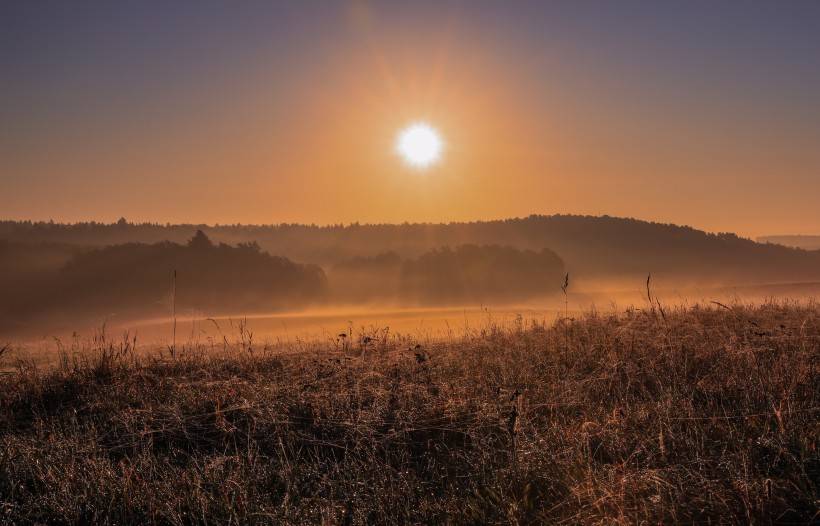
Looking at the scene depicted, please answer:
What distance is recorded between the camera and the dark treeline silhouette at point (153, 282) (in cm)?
3031

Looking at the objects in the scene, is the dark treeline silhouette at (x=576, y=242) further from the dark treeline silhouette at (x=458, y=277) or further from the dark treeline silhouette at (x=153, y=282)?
the dark treeline silhouette at (x=153, y=282)

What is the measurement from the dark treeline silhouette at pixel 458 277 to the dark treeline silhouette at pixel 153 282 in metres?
11.0

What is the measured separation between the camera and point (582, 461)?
399 cm

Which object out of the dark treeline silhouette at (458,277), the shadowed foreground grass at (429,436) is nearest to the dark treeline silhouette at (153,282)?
the dark treeline silhouette at (458,277)

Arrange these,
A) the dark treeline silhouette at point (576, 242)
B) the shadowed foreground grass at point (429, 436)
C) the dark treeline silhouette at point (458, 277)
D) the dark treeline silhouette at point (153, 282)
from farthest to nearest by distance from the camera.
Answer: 1. the dark treeline silhouette at point (576, 242)
2. the dark treeline silhouette at point (458, 277)
3. the dark treeline silhouette at point (153, 282)
4. the shadowed foreground grass at point (429, 436)

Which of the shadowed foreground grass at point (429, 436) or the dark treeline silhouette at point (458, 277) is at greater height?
the dark treeline silhouette at point (458, 277)

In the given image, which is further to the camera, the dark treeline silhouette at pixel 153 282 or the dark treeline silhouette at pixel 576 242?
the dark treeline silhouette at pixel 576 242

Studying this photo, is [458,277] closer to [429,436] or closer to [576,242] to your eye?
[576,242]

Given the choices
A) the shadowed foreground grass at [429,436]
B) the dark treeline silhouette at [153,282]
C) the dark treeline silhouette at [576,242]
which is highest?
the dark treeline silhouette at [576,242]

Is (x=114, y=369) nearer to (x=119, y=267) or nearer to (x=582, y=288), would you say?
(x=119, y=267)

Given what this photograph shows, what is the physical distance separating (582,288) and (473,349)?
62.5 meters

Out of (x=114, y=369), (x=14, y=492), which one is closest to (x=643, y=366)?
(x=14, y=492)

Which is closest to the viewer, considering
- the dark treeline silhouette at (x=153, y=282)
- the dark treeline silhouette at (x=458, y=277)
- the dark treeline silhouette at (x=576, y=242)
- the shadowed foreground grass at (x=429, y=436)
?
the shadowed foreground grass at (x=429, y=436)

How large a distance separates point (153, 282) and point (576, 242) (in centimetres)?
6196
